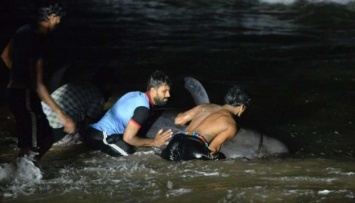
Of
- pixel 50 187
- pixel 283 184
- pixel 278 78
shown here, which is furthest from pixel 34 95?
pixel 278 78

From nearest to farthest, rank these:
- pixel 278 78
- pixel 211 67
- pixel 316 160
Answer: pixel 316 160 < pixel 278 78 < pixel 211 67

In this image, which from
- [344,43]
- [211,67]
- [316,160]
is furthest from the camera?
[344,43]

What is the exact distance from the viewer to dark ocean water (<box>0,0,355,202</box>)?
6172mm

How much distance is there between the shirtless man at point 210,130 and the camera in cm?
725

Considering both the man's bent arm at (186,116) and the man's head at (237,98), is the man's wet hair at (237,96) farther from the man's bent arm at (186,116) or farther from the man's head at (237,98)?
the man's bent arm at (186,116)

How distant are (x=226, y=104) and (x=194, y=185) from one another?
5.64ft

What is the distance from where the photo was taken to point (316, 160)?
7.40 metres

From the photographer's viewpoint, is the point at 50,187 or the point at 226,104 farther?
the point at 226,104

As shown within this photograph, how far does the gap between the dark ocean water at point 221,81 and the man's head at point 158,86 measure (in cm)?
71

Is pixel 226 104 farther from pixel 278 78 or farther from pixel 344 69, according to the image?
pixel 344 69

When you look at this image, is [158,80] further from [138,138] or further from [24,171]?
[24,171]

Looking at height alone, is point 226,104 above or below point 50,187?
above

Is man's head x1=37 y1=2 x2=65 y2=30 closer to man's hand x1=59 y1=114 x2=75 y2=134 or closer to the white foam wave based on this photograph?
man's hand x1=59 y1=114 x2=75 y2=134

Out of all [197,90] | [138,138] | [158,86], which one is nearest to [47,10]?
[158,86]
